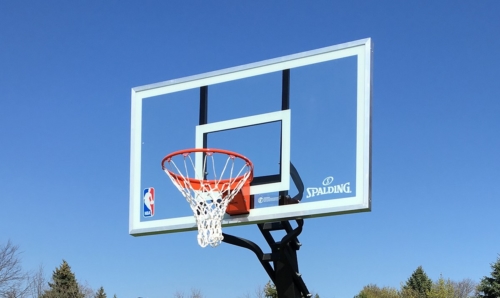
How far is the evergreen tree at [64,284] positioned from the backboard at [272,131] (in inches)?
810

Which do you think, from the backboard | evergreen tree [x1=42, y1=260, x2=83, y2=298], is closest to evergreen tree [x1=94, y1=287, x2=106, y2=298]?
evergreen tree [x1=42, y1=260, x2=83, y2=298]

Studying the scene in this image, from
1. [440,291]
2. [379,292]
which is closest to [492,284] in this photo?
[440,291]

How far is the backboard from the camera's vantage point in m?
8.62

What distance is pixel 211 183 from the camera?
9.30 m

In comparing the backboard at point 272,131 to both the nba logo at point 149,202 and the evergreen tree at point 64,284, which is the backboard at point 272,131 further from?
the evergreen tree at point 64,284

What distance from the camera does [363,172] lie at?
841 cm

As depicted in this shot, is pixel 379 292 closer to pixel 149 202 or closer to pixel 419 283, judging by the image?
pixel 419 283

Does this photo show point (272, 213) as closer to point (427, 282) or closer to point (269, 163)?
point (269, 163)

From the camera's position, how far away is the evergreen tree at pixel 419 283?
41.2 m

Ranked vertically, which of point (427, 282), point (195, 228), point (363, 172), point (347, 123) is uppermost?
point (347, 123)

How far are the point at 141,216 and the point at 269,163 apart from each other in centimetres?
209

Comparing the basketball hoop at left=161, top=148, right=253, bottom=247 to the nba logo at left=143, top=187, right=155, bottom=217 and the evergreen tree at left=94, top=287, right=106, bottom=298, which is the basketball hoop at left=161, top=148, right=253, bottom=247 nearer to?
the nba logo at left=143, top=187, right=155, bottom=217

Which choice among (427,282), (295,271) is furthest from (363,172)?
(427,282)

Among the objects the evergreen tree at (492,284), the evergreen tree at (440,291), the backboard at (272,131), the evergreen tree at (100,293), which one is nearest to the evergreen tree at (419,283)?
the evergreen tree at (440,291)
